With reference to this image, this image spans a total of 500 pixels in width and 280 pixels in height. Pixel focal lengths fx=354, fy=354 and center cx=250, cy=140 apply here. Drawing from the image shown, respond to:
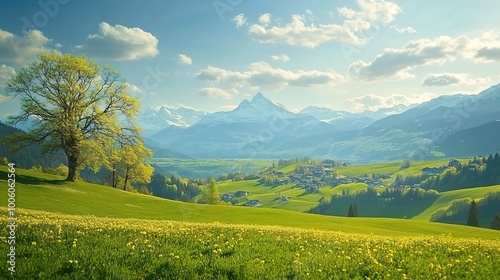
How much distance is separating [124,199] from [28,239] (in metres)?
41.0

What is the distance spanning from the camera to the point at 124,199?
2066 inches

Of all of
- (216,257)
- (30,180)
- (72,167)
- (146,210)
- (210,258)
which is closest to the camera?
(210,258)

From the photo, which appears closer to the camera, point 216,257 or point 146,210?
point 216,257

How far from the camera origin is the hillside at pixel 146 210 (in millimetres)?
41281

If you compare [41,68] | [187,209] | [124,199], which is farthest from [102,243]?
[41,68]

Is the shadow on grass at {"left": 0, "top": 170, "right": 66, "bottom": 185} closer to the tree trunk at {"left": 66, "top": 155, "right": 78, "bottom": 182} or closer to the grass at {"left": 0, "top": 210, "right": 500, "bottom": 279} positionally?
the tree trunk at {"left": 66, "top": 155, "right": 78, "bottom": 182}

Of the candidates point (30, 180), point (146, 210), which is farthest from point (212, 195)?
point (30, 180)

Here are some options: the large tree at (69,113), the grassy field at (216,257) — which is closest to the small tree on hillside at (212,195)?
the large tree at (69,113)

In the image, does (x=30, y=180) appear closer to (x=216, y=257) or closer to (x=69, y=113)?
(x=69, y=113)

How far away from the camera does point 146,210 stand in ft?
152

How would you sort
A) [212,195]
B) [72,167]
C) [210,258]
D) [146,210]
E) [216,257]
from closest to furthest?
[210,258] → [216,257] → [146,210] → [72,167] → [212,195]

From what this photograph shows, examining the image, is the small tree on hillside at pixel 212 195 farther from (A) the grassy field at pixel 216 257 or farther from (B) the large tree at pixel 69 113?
(A) the grassy field at pixel 216 257

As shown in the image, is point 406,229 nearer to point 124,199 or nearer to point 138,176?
point 124,199

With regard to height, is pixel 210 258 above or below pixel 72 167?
below
